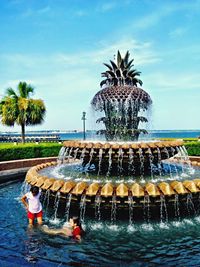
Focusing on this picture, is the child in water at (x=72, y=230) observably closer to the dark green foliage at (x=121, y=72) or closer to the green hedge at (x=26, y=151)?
the dark green foliage at (x=121, y=72)

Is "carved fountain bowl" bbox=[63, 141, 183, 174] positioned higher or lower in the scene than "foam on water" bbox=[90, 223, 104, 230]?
higher

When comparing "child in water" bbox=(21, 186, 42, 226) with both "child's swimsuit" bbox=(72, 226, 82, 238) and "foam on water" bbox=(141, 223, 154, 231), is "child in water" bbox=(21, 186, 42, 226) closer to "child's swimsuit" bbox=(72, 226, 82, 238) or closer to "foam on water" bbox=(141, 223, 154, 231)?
"child's swimsuit" bbox=(72, 226, 82, 238)

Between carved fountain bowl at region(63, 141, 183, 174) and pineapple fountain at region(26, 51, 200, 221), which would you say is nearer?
pineapple fountain at region(26, 51, 200, 221)

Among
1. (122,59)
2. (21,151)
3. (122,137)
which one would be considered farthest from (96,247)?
(21,151)

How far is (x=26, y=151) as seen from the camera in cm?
1891

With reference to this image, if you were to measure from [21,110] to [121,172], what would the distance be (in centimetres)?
2299

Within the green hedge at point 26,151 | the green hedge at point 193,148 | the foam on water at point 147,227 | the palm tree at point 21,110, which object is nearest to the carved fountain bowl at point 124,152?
the foam on water at point 147,227

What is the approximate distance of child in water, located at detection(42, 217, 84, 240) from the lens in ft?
20.9

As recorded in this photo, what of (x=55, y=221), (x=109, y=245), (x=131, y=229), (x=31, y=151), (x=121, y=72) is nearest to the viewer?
(x=109, y=245)

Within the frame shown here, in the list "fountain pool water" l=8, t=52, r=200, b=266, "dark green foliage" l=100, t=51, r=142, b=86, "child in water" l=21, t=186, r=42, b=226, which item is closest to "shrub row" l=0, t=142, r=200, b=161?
"fountain pool water" l=8, t=52, r=200, b=266

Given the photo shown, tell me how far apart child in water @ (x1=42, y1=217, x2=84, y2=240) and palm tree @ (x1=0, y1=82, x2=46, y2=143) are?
79.7 ft

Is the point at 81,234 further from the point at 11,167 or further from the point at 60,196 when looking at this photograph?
Answer: the point at 11,167

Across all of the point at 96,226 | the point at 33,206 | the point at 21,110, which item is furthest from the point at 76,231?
the point at 21,110

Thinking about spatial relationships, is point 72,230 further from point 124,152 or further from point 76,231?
point 124,152
